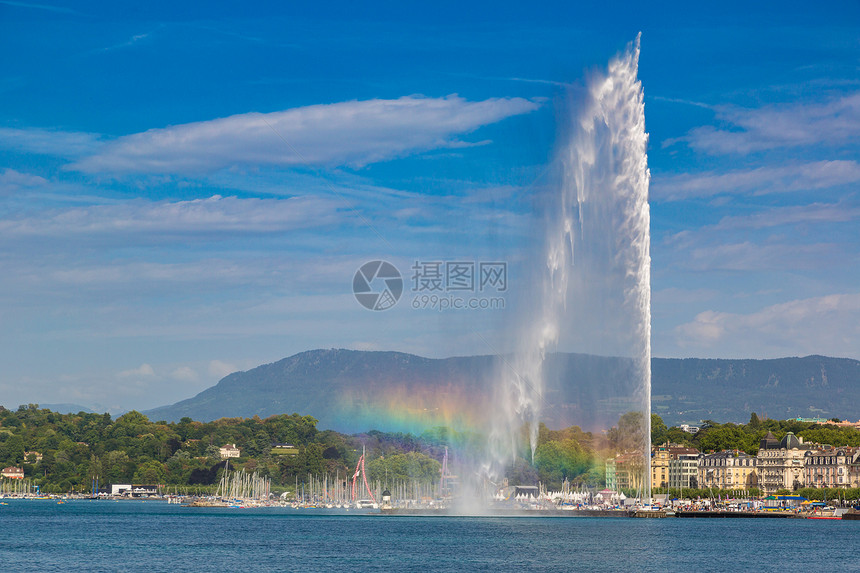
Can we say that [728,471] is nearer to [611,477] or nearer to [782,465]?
[782,465]

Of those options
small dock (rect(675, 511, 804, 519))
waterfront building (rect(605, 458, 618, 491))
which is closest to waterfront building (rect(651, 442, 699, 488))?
small dock (rect(675, 511, 804, 519))

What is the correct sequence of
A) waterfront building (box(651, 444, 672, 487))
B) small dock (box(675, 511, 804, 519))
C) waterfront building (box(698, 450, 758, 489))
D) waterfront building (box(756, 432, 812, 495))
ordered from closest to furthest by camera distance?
1. small dock (box(675, 511, 804, 519))
2. waterfront building (box(756, 432, 812, 495))
3. waterfront building (box(698, 450, 758, 489))
4. waterfront building (box(651, 444, 672, 487))

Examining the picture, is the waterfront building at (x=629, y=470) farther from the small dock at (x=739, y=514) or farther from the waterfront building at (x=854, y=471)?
the waterfront building at (x=854, y=471)

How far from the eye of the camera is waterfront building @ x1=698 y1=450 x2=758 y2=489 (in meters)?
172

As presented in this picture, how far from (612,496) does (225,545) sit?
5939cm

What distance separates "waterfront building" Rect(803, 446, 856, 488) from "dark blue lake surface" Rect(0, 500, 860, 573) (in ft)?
211

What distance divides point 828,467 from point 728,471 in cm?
1621

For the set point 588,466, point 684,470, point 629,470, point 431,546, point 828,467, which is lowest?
point 431,546

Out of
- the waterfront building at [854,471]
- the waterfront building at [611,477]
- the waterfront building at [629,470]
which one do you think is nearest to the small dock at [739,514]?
the waterfront building at [629,470]

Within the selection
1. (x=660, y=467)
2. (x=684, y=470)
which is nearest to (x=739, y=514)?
(x=660, y=467)

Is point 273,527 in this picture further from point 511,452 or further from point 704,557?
point 704,557

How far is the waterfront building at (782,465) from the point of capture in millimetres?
168625

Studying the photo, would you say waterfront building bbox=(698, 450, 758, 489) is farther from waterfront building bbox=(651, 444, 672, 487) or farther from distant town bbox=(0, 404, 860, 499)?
waterfront building bbox=(651, 444, 672, 487)

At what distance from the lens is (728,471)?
173750 mm
